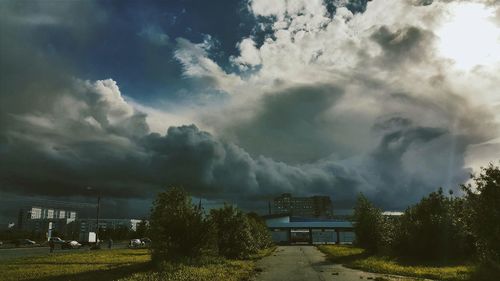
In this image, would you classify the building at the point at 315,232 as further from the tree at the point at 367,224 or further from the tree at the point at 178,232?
the tree at the point at 178,232

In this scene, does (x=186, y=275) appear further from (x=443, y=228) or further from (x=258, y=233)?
(x=258, y=233)

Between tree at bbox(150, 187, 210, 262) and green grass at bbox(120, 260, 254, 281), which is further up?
tree at bbox(150, 187, 210, 262)

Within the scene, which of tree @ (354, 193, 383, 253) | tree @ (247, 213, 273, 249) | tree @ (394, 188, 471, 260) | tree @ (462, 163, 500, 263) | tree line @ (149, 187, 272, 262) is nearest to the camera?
tree @ (462, 163, 500, 263)

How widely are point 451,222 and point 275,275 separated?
764 inches

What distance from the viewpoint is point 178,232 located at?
29453 mm

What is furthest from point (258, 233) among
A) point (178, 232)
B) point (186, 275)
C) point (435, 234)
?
point (186, 275)

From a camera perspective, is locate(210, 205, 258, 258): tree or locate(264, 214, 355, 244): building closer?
locate(210, 205, 258, 258): tree

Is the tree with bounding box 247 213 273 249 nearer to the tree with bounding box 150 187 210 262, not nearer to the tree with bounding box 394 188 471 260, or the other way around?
the tree with bounding box 394 188 471 260

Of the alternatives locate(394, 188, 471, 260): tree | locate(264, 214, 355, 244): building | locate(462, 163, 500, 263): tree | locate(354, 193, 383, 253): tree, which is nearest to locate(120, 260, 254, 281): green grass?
locate(462, 163, 500, 263): tree

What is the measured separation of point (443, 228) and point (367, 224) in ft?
41.3

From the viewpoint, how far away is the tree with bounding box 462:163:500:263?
62.1 feet

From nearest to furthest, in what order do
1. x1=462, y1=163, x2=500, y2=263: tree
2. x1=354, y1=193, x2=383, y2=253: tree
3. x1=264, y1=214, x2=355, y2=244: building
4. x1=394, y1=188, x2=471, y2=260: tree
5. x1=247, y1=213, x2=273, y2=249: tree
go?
x1=462, y1=163, x2=500, y2=263: tree → x1=394, y1=188, x2=471, y2=260: tree → x1=354, y1=193, x2=383, y2=253: tree → x1=247, y1=213, x2=273, y2=249: tree → x1=264, y1=214, x2=355, y2=244: building

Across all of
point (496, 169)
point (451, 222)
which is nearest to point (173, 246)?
point (496, 169)

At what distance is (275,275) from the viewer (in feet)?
78.7
